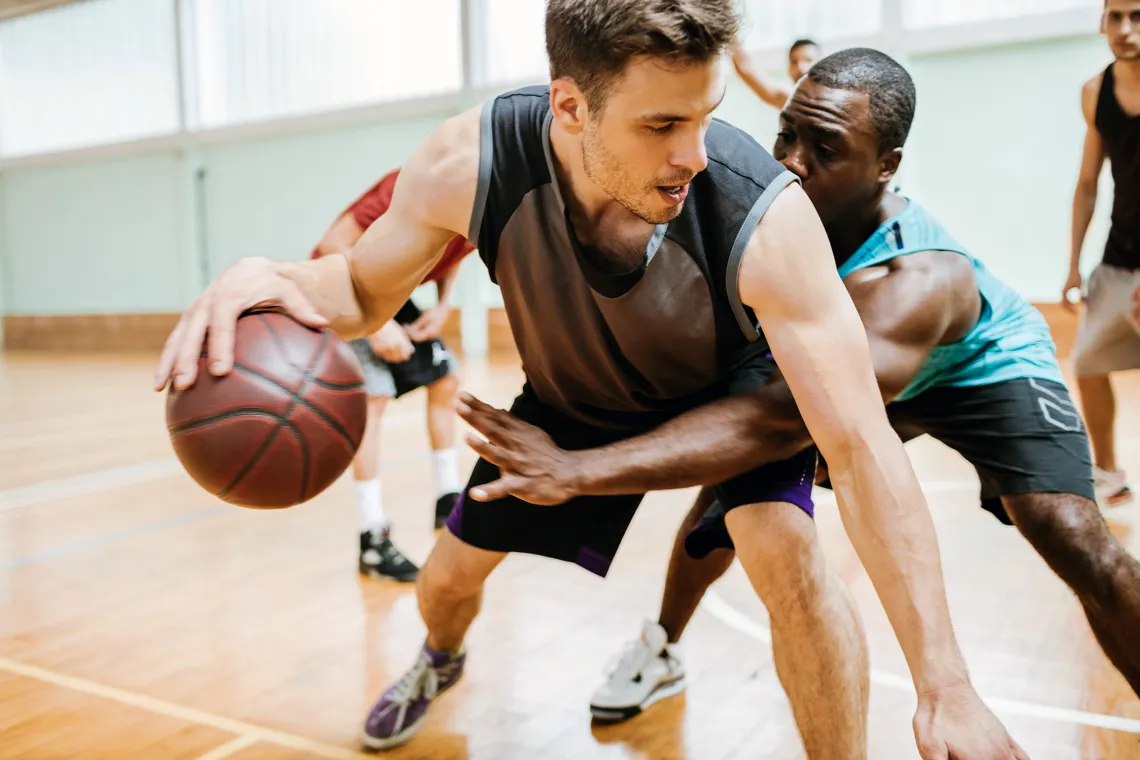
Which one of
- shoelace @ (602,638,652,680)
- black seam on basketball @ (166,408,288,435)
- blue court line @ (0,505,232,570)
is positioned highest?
black seam on basketball @ (166,408,288,435)

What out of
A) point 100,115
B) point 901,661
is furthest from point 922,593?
point 100,115

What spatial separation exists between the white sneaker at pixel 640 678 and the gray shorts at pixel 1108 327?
2.13m

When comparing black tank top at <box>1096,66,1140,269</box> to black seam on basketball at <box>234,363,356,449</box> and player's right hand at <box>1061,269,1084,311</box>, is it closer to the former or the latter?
player's right hand at <box>1061,269,1084,311</box>

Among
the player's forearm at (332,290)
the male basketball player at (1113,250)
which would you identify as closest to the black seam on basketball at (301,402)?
the player's forearm at (332,290)

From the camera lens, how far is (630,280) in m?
1.74

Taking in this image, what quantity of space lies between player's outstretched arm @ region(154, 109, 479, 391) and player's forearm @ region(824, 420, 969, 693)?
33.5 inches

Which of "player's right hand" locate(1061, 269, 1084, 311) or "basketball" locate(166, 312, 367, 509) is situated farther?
"player's right hand" locate(1061, 269, 1084, 311)

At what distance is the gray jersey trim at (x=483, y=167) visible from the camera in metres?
1.79

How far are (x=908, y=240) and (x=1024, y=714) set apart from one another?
3.63 feet

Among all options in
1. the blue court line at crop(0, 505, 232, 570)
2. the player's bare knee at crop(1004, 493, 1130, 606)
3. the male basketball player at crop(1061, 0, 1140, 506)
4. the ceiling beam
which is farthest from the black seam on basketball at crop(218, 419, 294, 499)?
the ceiling beam

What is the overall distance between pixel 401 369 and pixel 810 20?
24.3 feet

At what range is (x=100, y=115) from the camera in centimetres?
1462

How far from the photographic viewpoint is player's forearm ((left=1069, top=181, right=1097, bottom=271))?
3.78m

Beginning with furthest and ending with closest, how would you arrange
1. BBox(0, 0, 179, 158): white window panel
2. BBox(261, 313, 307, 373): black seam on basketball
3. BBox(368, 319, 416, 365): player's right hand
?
BBox(0, 0, 179, 158): white window panel → BBox(368, 319, 416, 365): player's right hand → BBox(261, 313, 307, 373): black seam on basketball
